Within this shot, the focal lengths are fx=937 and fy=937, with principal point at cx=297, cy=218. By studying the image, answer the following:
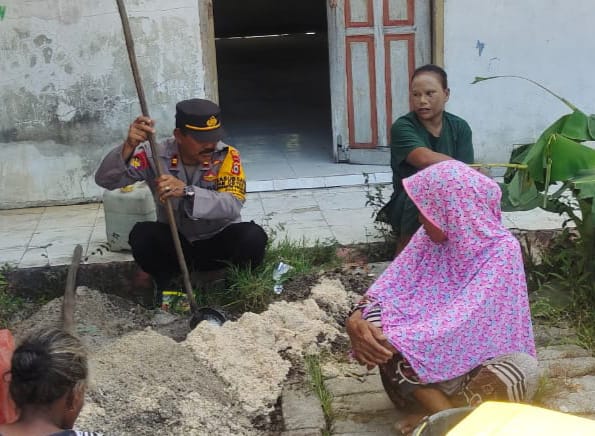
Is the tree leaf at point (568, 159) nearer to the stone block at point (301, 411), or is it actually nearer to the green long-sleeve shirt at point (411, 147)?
the green long-sleeve shirt at point (411, 147)

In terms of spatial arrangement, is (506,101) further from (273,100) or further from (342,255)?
(273,100)

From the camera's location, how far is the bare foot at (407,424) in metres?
3.73

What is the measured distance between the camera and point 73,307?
5156mm

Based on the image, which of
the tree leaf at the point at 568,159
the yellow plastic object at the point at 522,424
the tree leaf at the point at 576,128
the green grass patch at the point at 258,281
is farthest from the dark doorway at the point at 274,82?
the yellow plastic object at the point at 522,424

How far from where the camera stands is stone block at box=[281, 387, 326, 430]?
386cm

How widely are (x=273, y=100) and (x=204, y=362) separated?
773cm

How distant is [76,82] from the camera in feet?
23.2

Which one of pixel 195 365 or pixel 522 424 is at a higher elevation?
pixel 522 424

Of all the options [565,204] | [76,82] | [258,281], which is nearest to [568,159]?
[565,204]

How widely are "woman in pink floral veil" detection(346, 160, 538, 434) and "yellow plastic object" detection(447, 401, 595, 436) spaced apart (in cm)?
129

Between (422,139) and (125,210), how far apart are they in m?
1.88

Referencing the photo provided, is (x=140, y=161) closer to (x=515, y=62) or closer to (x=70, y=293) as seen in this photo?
(x=70, y=293)

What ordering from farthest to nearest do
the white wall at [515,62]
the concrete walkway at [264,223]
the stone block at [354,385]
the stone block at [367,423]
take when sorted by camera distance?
1. the white wall at [515,62]
2. the concrete walkway at [264,223]
3. the stone block at [354,385]
4. the stone block at [367,423]

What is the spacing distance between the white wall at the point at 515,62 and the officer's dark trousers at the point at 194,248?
291 centimetres
